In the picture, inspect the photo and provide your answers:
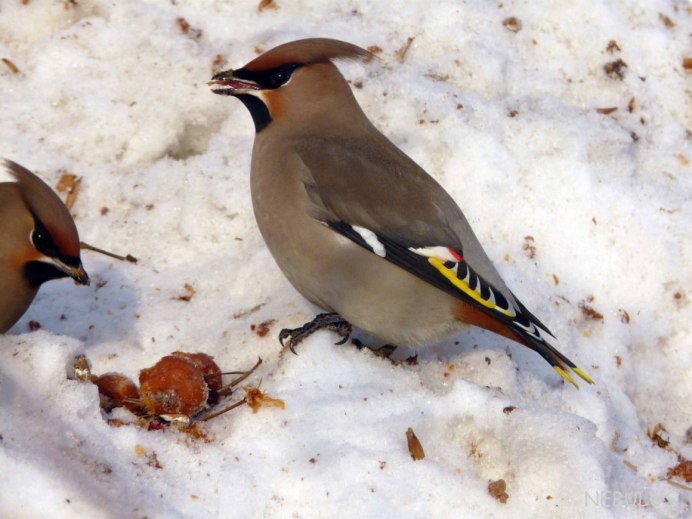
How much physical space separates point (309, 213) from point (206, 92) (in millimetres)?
1385

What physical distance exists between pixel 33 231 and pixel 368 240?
3.76ft

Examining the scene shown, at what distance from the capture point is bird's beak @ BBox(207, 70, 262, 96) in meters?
3.60

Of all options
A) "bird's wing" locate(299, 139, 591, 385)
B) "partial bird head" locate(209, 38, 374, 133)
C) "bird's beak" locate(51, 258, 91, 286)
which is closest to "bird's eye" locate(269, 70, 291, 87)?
"partial bird head" locate(209, 38, 374, 133)

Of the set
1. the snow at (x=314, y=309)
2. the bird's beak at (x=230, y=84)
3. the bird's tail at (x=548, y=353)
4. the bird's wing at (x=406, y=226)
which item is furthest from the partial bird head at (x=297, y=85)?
the bird's tail at (x=548, y=353)

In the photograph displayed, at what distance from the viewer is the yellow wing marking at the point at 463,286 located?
342 cm

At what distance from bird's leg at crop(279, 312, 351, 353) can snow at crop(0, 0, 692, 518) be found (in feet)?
0.18

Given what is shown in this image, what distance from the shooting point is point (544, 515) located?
294 centimetres

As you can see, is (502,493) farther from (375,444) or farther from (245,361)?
(245,361)

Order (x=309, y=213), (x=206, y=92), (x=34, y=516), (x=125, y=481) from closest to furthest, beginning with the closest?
(x=34, y=516) → (x=125, y=481) → (x=309, y=213) → (x=206, y=92)

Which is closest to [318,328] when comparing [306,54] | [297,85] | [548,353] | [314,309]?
[314,309]

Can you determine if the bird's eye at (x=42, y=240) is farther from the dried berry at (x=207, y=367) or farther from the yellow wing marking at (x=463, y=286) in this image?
the yellow wing marking at (x=463, y=286)

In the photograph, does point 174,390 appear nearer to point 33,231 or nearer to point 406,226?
point 33,231

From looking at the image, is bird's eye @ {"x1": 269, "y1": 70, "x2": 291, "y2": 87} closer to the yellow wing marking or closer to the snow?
the snow

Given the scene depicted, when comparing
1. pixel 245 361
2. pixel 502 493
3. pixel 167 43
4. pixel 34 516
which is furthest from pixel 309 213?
pixel 167 43
